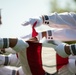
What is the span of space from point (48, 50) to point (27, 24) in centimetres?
29

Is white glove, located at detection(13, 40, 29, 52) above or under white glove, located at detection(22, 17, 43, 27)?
under

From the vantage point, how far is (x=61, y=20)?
184 cm

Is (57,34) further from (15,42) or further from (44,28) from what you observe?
(15,42)

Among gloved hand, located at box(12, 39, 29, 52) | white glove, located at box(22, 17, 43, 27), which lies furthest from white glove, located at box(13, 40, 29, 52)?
white glove, located at box(22, 17, 43, 27)

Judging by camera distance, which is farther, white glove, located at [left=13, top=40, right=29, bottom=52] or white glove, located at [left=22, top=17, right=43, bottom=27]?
white glove, located at [left=22, top=17, right=43, bottom=27]

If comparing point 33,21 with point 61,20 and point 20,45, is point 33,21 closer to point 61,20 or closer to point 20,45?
point 61,20

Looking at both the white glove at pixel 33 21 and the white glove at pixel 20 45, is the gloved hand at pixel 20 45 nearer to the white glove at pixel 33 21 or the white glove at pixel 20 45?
the white glove at pixel 20 45

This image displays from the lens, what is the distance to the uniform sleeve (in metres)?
1.82

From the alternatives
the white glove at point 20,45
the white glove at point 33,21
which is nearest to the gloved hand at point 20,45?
the white glove at point 20,45

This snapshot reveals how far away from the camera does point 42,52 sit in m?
1.61

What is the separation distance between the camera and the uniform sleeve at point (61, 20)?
5.97ft

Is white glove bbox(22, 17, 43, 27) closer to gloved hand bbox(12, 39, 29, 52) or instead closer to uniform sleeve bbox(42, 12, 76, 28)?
uniform sleeve bbox(42, 12, 76, 28)

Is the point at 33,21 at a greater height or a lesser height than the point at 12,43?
greater

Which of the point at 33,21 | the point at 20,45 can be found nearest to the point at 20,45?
the point at 20,45
